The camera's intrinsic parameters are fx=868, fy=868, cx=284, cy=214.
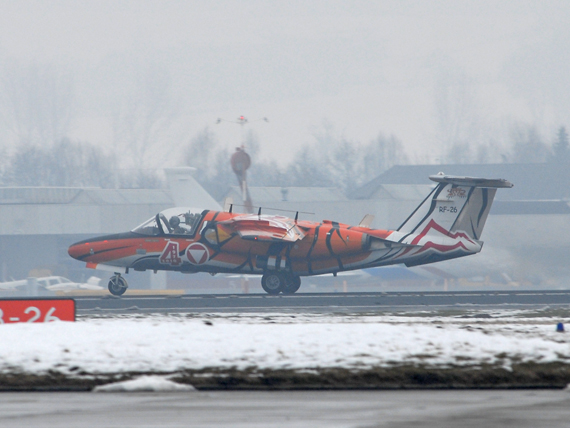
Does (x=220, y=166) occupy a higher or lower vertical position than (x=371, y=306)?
higher

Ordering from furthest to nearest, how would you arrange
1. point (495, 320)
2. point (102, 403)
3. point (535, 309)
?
point (535, 309), point (495, 320), point (102, 403)

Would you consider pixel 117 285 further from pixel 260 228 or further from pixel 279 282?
pixel 279 282

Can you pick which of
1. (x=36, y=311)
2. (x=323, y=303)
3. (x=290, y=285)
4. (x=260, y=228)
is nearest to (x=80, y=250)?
(x=260, y=228)

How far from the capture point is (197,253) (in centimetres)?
3198

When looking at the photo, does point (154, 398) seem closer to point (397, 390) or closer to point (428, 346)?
point (397, 390)

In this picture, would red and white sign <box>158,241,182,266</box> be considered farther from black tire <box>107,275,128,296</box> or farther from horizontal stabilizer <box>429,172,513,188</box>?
horizontal stabilizer <box>429,172,513,188</box>

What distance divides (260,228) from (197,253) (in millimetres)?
2617

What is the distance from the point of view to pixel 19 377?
1216 centimetres

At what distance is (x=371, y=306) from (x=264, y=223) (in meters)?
7.00

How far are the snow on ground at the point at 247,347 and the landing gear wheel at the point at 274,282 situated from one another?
17.3 m

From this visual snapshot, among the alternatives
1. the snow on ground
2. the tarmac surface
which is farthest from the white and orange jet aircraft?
the tarmac surface

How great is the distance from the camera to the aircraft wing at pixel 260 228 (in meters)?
31.2

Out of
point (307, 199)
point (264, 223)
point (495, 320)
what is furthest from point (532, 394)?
point (307, 199)

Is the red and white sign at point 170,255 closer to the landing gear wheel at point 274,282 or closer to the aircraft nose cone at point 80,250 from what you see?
the aircraft nose cone at point 80,250
